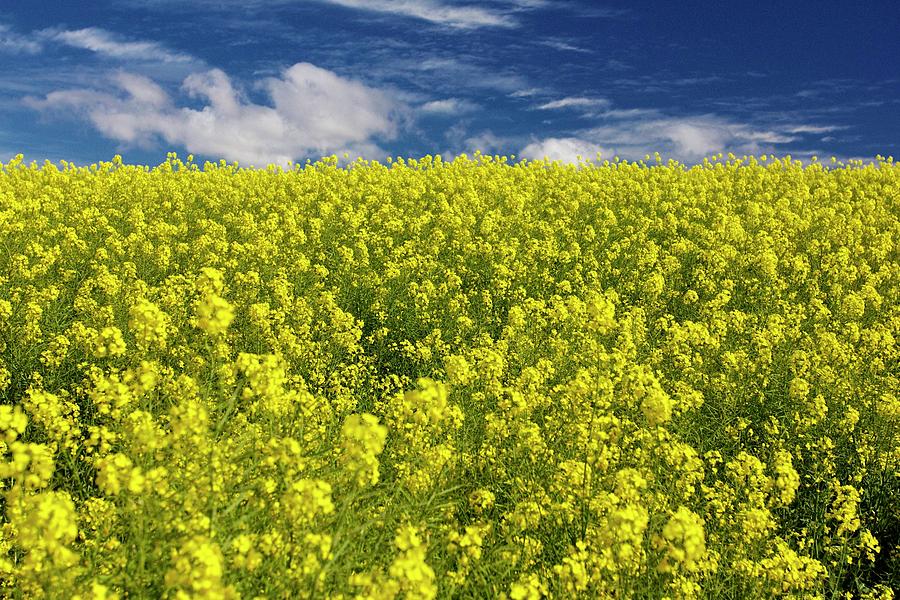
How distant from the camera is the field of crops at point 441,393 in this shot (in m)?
3.57

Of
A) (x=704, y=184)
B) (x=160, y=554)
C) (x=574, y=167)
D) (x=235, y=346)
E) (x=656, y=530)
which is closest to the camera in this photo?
(x=160, y=554)

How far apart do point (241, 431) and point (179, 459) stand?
80 centimetres

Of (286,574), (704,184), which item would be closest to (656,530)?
(286,574)

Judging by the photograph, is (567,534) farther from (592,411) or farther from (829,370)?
(829,370)

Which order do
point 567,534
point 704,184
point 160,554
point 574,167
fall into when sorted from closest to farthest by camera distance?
point 160,554, point 567,534, point 704,184, point 574,167

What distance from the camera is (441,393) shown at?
379cm

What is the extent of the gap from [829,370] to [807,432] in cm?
92

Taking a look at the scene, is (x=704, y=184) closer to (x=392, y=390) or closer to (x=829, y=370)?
(x=829, y=370)

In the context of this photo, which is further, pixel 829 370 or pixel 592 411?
pixel 829 370

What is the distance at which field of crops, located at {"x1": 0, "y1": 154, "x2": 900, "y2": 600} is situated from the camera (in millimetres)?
3574

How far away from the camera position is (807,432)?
6992 mm

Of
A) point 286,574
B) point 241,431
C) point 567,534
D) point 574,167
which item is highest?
point 574,167

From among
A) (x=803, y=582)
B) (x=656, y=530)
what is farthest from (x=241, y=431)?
(x=803, y=582)

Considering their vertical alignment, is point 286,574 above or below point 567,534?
below
